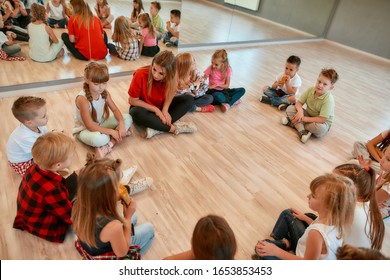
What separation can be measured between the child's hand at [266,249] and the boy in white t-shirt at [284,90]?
6.54 feet

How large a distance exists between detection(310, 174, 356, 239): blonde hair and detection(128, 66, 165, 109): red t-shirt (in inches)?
61.7

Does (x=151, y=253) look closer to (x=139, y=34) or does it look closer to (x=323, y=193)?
(x=323, y=193)

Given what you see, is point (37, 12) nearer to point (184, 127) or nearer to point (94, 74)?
point (94, 74)

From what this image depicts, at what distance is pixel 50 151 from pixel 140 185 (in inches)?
26.2

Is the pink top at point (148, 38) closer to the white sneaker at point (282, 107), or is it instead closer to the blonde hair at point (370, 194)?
the white sneaker at point (282, 107)

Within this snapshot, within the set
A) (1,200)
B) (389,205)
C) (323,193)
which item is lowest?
(1,200)

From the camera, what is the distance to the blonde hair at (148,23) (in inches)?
145

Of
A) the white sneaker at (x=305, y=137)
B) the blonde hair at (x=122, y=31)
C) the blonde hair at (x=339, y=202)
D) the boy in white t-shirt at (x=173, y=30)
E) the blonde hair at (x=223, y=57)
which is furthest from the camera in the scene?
the boy in white t-shirt at (x=173, y=30)

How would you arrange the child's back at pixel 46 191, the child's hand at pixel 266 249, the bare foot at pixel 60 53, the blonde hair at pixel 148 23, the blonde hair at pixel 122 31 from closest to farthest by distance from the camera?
the child's back at pixel 46 191
the child's hand at pixel 266 249
the bare foot at pixel 60 53
the blonde hair at pixel 122 31
the blonde hair at pixel 148 23

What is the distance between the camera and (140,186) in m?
1.79

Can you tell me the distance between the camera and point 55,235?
1.42m

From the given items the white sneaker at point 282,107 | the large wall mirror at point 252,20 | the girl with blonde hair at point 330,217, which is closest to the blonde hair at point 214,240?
the girl with blonde hair at point 330,217

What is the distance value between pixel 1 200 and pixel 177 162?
1139 mm

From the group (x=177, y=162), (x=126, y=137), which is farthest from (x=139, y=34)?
(x=177, y=162)
